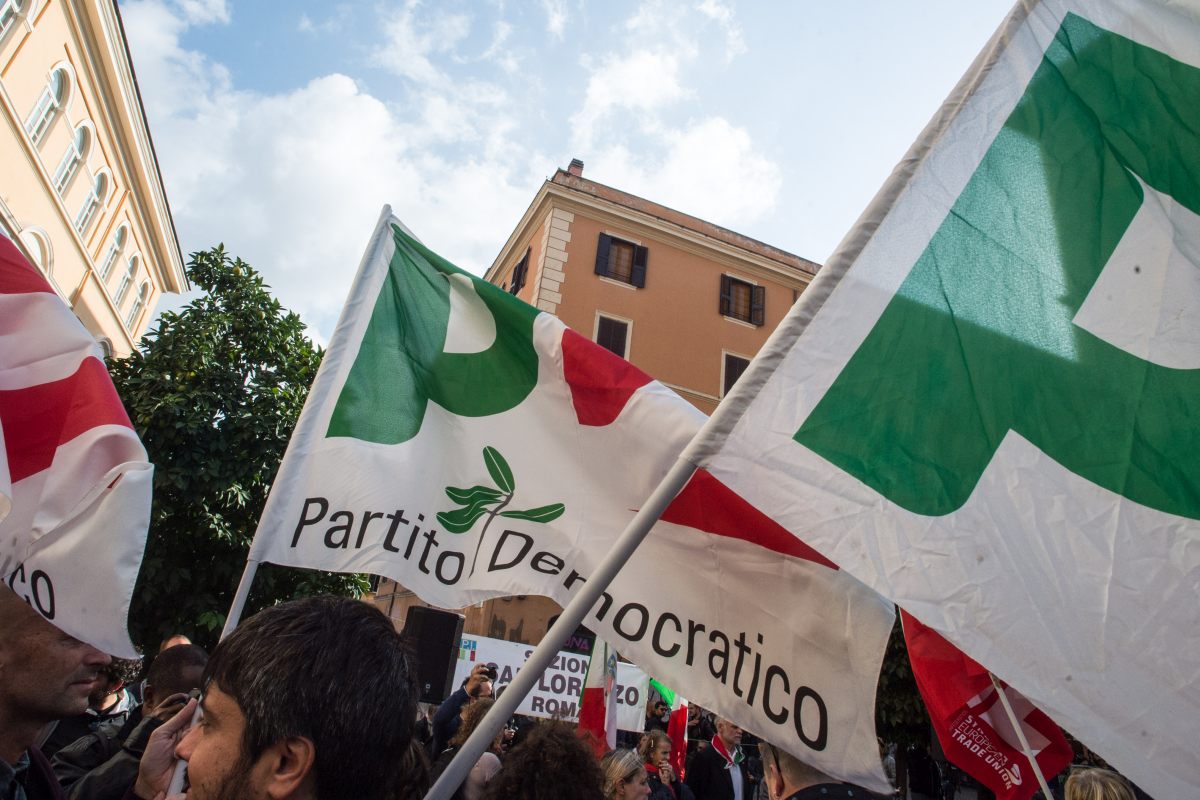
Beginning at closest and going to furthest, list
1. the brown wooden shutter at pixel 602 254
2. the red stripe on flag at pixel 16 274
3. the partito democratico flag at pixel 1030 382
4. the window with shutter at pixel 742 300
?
Result: the partito democratico flag at pixel 1030 382 → the red stripe on flag at pixel 16 274 → the brown wooden shutter at pixel 602 254 → the window with shutter at pixel 742 300

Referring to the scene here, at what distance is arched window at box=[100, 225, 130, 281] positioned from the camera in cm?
2484

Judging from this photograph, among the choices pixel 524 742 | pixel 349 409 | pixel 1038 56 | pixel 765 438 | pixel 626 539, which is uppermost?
pixel 1038 56

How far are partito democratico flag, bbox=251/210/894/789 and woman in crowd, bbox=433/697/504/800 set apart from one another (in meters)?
0.93

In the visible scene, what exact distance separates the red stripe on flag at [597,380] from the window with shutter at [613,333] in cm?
1989

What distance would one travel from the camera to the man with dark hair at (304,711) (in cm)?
129

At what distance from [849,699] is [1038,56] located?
1.84 meters

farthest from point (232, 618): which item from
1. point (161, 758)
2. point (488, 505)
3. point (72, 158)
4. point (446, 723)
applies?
point (72, 158)

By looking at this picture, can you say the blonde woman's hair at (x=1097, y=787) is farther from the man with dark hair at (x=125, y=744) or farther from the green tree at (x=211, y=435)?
the green tree at (x=211, y=435)

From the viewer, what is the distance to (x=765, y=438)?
75.4 inches

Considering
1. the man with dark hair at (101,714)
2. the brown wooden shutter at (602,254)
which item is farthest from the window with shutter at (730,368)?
the man with dark hair at (101,714)

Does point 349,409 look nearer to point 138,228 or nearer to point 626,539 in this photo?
point 626,539

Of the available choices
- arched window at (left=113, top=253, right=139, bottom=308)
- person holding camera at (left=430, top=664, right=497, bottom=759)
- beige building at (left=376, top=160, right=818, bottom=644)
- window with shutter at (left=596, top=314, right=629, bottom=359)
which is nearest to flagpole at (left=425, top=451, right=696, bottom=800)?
person holding camera at (left=430, top=664, right=497, bottom=759)

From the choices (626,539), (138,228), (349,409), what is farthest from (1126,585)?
(138,228)

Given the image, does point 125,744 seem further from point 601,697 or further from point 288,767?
point 601,697
